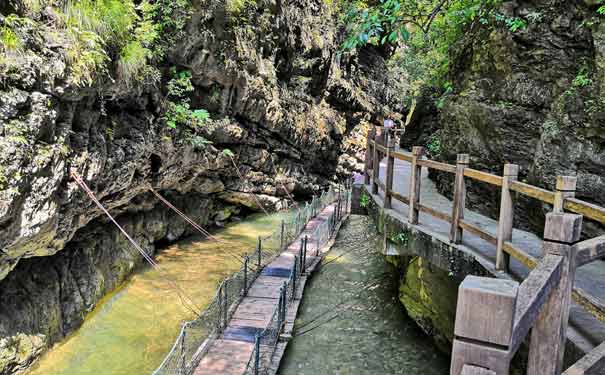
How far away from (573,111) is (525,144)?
114 centimetres

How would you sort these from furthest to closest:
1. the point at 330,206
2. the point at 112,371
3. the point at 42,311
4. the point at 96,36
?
1. the point at 330,206
2. the point at 42,311
3. the point at 112,371
4. the point at 96,36

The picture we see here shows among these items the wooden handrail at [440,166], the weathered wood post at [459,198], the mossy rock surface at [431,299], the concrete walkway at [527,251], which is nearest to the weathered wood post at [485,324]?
the concrete walkway at [527,251]

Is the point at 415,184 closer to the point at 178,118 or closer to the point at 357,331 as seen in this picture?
the point at 357,331

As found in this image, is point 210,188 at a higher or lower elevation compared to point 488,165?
lower

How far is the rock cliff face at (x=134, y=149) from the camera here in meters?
6.55

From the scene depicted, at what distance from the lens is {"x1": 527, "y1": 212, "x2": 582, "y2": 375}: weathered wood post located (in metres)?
2.56

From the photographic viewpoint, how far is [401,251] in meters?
7.28

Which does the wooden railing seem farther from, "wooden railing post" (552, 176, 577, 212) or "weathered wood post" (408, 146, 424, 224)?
"weathered wood post" (408, 146, 424, 224)

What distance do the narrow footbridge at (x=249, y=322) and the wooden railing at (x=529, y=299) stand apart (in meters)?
4.51

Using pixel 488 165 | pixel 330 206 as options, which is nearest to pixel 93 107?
pixel 488 165

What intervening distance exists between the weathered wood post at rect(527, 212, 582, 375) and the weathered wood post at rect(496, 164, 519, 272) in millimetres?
2237

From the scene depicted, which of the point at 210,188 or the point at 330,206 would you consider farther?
the point at 330,206

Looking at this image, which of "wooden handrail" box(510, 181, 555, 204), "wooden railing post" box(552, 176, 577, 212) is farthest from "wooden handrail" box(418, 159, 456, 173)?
"wooden railing post" box(552, 176, 577, 212)

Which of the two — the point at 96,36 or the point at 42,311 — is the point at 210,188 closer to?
the point at 42,311
